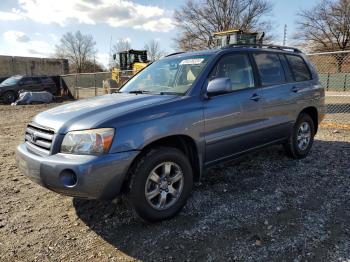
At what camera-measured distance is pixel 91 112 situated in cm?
340

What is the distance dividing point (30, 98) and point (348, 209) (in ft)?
63.2

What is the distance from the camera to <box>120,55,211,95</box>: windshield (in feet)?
13.1

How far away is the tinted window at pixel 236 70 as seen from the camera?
13.6 feet

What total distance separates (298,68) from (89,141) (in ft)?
12.8

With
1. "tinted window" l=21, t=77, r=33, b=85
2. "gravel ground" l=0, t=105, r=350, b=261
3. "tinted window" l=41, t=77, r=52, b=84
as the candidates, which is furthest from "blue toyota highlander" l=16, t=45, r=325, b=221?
"tinted window" l=41, t=77, r=52, b=84

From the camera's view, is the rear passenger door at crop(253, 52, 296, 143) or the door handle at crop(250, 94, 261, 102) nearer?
the door handle at crop(250, 94, 261, 102)

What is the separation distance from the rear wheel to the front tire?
2026cm

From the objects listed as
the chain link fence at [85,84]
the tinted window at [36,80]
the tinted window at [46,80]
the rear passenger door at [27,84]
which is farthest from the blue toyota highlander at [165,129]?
the tinted window at [46,80]

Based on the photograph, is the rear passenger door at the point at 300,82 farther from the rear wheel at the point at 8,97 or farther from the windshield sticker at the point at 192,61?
the rear wheel at the point at 8,97

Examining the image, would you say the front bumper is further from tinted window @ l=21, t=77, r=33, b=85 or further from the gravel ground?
tinted window @ l=21, t=77, r=33, b=85

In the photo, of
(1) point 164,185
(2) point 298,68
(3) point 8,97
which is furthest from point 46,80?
(1) point 164,185

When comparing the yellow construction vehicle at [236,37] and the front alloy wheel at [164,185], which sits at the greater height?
the yellow construction vehicle at [236,37]

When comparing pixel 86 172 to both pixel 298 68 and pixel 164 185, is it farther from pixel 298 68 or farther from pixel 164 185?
pixel 298 68

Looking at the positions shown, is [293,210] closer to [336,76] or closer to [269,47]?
[269,47]
